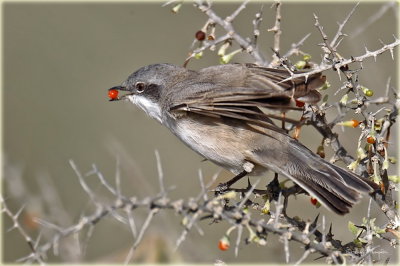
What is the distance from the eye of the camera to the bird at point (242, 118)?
3604 millimetres

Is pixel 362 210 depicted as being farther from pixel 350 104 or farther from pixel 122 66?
pixel 122 66

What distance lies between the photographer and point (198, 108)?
13.2 feet

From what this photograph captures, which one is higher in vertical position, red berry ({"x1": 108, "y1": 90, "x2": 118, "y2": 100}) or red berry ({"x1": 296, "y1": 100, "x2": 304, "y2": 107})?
red berry ({"x1": 108, "y1": 90, "x2": 118, "y2": 100})

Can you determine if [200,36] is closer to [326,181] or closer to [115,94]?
[326,181]

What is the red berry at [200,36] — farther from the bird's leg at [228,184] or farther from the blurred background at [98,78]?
the blurred background at [98,78]

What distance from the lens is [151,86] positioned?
190 inches

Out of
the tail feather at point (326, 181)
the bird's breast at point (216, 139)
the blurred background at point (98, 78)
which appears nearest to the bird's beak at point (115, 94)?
the bird's breast at point (216, 139)

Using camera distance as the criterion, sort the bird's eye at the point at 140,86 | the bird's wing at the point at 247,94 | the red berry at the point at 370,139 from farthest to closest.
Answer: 1. the bird's eye at the point at 140,86
2. the bird's wing at the point at 247,94
3. the red berry at the point at 370,139

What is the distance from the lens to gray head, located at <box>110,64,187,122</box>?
4.77 meters

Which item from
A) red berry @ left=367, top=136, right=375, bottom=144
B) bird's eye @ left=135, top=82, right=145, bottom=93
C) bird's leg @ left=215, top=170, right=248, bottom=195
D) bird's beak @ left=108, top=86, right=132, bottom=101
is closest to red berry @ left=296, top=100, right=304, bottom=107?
red berry @ left=367, top=136, right=375, bottom=144

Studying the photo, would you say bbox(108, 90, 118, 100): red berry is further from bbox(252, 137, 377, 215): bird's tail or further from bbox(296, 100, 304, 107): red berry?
bbox(296, 100, 304, 107): red berry

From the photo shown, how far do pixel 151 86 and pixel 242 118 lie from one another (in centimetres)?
139

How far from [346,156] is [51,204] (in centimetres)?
188

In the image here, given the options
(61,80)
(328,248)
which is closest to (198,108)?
(328,248)
